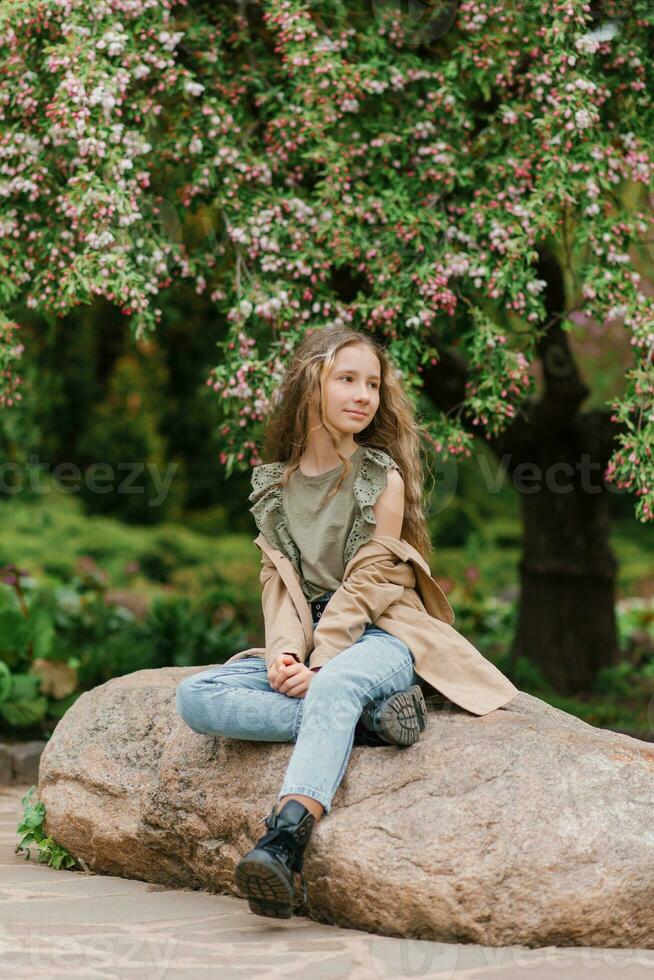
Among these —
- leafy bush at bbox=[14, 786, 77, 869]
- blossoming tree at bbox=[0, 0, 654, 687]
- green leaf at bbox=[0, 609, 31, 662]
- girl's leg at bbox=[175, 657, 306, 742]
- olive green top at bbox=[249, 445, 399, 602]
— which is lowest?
leafy bush at bbox=[14, 786, 77, 869]

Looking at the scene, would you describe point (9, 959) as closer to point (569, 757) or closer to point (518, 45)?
point (569, 757)

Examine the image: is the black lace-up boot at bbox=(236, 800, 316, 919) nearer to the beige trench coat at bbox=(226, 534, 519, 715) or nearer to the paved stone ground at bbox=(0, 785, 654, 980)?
the paved stone ground at bbox=(0, 785, 654, 980)

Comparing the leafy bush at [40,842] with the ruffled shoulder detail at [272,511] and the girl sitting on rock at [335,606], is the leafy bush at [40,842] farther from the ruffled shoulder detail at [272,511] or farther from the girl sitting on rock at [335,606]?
the ruffled shoulder detail at [272,511]

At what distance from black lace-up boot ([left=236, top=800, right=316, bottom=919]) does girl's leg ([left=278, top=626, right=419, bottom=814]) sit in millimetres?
79

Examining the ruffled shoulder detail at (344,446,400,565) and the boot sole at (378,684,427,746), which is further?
the ruffled shoulder detail at (344,446,400,565)

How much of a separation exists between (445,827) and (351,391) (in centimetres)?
142

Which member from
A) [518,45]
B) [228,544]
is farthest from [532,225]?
[228,544]

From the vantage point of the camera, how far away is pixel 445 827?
10.2 ft

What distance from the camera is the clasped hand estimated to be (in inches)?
134

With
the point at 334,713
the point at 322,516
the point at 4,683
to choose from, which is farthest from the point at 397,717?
the point at 4,683

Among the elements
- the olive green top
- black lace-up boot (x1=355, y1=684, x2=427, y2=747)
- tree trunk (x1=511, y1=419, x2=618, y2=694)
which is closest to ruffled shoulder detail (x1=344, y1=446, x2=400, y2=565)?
the olive green top

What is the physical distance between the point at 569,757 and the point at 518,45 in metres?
3.21

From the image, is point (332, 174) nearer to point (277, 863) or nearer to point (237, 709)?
point (237, 709)

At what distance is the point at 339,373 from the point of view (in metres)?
3.80
